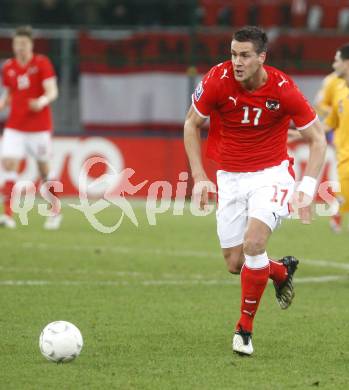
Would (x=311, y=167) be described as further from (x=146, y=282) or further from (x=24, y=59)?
(x=24, y=59)

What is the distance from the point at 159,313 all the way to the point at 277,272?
1.09 m

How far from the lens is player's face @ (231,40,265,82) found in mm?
7500

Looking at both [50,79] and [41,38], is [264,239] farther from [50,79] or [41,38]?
→ [41,38]

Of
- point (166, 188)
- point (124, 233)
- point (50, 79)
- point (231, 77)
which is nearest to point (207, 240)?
point (124, 233)

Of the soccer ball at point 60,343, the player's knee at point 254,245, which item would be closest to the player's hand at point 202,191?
the player's knee at point 254,245

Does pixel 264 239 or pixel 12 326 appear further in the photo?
pixel 12 326

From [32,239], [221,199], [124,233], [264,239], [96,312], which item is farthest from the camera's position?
[124,233]

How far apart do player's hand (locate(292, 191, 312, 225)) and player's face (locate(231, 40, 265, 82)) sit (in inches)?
34.3

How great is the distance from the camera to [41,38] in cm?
1980

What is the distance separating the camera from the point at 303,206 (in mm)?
7109

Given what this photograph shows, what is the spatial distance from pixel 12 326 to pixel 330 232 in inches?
307

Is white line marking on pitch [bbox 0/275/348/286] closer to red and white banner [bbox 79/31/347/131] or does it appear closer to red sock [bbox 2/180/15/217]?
red sock [bbox 2/180/15/217]

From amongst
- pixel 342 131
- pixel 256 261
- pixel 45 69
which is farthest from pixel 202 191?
pixel 45 69

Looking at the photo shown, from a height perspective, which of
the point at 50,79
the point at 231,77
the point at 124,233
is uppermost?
the point at 231,77
